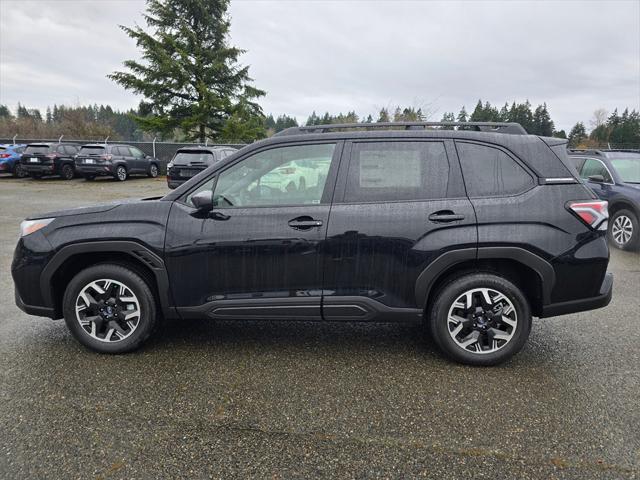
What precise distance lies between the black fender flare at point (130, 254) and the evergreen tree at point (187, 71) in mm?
25859

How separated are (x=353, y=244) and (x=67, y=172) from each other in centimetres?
2042

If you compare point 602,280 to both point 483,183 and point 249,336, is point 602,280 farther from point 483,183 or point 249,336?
point 249,336

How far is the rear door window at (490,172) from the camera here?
10.3 feet

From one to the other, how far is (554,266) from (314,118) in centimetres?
7186

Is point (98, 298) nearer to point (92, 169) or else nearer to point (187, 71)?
point (92, 169)

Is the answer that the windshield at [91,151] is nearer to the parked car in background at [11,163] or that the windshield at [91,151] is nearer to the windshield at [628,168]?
the parked car in background at [11,163]

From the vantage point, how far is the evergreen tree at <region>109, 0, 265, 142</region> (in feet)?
92.5

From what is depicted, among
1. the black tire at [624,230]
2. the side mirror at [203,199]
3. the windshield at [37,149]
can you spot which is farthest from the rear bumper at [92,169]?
the black tire at [624,230]

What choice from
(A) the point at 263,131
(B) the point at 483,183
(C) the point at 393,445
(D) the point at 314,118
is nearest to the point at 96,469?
(C) the point at 393,445

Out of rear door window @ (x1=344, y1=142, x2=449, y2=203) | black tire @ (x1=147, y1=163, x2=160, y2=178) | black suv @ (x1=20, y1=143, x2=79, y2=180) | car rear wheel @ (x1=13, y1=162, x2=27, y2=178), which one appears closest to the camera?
rear door window @ (x1=344, y1=142, x2=449, y2=203)

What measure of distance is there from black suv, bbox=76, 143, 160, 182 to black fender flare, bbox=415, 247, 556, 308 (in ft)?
61.1

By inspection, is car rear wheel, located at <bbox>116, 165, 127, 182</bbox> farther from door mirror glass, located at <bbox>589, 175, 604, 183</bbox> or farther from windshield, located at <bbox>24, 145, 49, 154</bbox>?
door mirror glass, located at <bbox>589, 175, 604, 183</bbox>

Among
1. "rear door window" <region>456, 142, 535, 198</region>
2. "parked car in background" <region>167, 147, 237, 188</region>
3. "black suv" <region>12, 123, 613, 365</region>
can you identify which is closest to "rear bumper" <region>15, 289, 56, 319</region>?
"black suv" <region>12, 123, 613, 365</region>

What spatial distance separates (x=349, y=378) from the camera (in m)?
3.05
